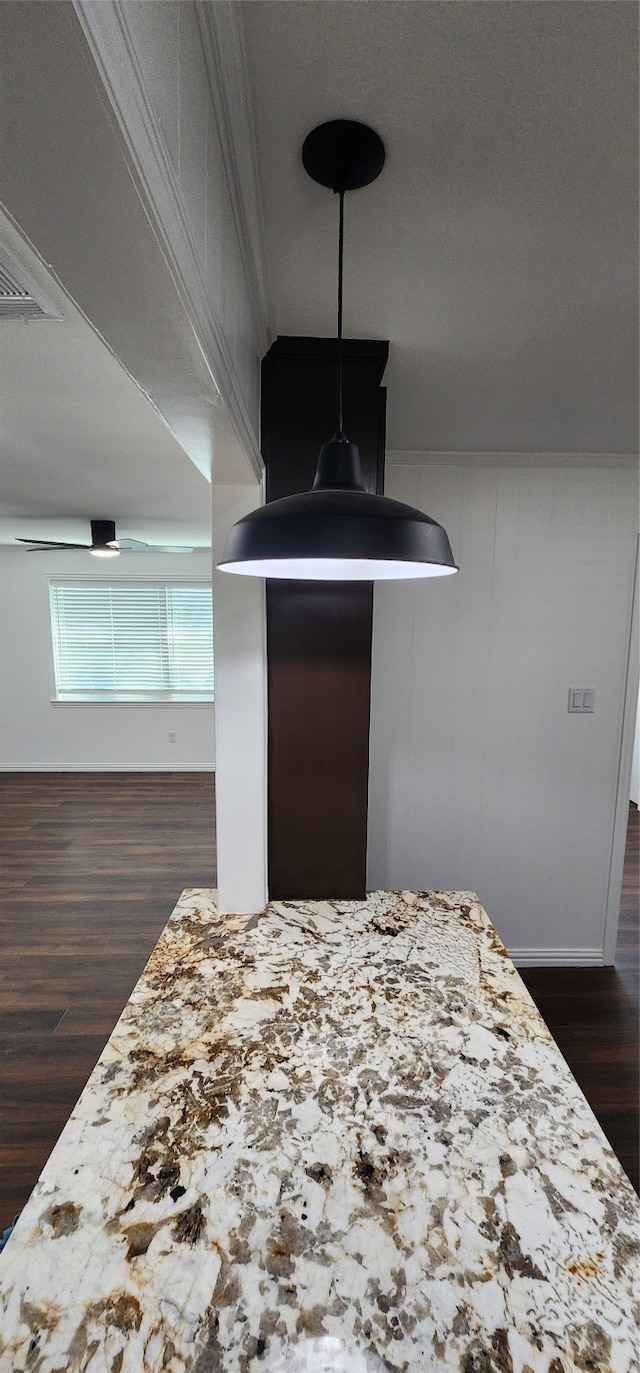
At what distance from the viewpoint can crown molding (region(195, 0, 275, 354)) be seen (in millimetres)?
660

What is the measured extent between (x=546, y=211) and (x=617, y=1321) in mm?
1593

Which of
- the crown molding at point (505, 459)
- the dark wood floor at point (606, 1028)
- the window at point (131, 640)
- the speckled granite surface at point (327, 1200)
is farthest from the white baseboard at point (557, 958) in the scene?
the window at point (131, 640)

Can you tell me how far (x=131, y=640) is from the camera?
6.09 metres

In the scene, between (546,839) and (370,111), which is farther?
(546,839)

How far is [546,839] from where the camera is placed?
8.80 feet

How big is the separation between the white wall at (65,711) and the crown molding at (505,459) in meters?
3.73

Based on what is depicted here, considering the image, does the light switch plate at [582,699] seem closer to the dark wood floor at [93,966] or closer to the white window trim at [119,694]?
the dark wood floor at [93,966]

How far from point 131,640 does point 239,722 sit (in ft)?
16.1

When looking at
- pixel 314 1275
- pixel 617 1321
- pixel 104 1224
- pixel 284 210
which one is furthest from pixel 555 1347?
pixel 284 210

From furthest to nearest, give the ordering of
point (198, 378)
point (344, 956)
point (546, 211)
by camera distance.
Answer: point (344, 956) → point (546, 211) → point (198, 378)

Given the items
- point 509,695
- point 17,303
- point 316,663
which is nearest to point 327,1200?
point 316,663

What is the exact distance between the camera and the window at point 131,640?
5984 mm

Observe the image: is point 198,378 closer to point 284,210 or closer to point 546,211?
point 284,210

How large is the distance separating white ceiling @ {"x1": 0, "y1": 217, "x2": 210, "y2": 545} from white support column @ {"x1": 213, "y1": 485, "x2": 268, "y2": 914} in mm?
465
